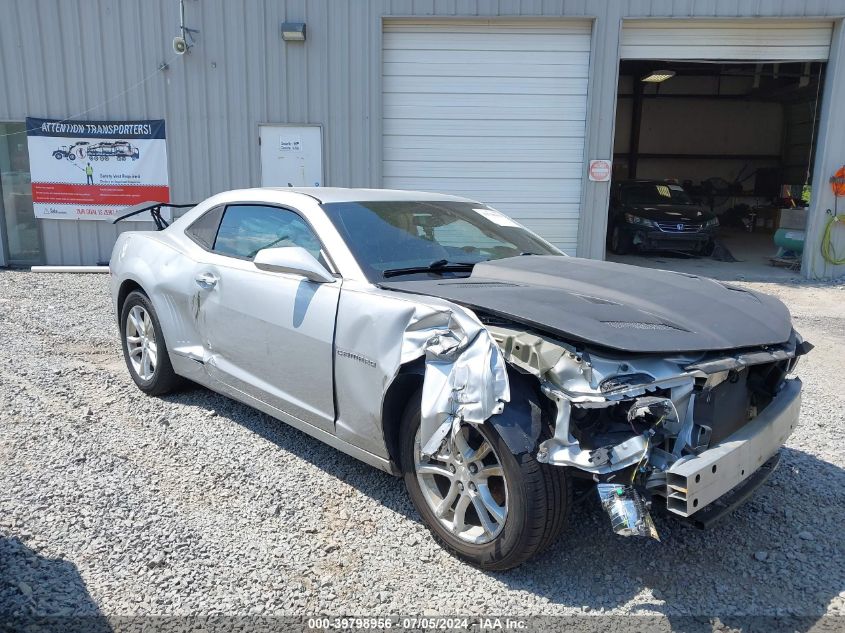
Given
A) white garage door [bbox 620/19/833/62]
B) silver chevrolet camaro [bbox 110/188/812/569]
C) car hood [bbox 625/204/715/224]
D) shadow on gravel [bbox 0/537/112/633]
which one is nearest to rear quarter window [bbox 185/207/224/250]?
silver chevrolet camaro [bbox 110/188/812/569]

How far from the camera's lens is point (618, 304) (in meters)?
2.97

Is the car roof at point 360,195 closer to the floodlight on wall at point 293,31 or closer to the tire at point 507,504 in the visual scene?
the tire at point 507,504

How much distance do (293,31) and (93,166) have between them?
4.17 meters

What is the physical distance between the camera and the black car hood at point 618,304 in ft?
8.61

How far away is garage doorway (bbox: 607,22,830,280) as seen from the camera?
14.0 meters

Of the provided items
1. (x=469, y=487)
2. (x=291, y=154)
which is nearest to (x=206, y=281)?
(x=469, y=487)

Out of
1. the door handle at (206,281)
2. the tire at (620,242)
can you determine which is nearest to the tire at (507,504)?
the door handle at (206,281)

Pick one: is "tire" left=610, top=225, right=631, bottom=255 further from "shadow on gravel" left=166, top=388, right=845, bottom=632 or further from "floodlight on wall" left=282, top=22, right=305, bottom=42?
"shadow on gravel" left=166, top=388, right=845, bottom=632

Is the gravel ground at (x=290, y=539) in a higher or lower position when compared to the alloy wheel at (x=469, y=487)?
lower

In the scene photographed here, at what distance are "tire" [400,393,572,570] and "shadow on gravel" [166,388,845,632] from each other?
175mm

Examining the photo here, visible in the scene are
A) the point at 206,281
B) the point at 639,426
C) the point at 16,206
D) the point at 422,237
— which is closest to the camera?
the point at 639,426

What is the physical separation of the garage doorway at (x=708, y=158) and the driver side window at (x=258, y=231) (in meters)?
10.5

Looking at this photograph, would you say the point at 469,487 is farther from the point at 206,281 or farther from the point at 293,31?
the point at 293,31

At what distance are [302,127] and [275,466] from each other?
846 cm
